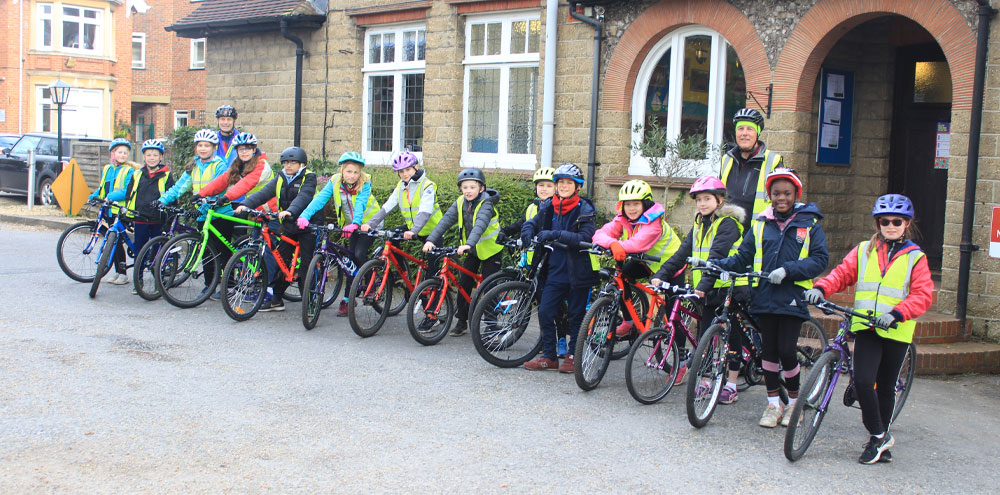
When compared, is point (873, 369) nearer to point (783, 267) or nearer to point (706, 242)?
point (783, 267)

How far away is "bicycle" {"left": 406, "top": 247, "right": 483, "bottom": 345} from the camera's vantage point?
881 cm

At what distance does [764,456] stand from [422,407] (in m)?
2.26

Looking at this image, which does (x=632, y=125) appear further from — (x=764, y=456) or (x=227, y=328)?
(x=764, y=456)

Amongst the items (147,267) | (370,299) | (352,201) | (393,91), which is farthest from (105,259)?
(393,91)

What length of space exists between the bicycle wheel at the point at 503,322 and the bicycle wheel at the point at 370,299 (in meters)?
1.38

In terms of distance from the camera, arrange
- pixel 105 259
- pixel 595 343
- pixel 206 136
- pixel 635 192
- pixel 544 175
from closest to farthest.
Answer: pixel 595 343 → pixel 635 192 → pixel 544 175 → pixel 105 259 → pixel 206 136

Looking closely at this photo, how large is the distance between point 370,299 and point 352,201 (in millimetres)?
1413

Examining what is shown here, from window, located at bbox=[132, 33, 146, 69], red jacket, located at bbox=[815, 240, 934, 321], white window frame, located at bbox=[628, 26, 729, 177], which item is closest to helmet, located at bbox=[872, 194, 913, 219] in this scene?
red jacket, located at bbox=[815, 240, 934, 321]

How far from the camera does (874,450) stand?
5879 millimetres

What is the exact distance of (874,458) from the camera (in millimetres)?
5859

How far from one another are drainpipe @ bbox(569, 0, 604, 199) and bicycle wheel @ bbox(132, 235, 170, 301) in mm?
5307

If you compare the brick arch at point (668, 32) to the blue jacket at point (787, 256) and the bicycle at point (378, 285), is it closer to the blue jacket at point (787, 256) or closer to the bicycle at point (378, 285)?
the bicycle at point (378, 285)

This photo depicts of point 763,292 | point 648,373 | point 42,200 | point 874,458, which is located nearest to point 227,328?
point 648,373

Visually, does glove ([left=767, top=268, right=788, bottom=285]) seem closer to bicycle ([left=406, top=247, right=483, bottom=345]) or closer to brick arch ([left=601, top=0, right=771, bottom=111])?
bicycle ([left=406, top=247, right=483, bottom=345])
